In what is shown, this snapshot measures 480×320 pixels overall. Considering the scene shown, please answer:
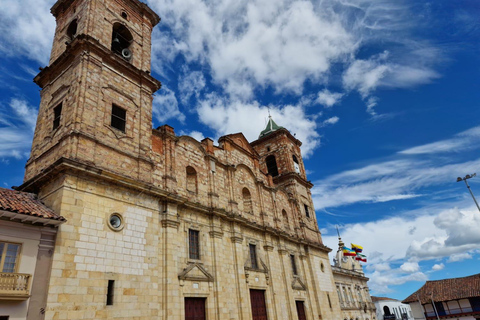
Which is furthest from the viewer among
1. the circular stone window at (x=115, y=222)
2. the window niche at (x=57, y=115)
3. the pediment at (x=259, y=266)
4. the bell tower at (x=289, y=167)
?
the bell tower at (x=289, y=167)

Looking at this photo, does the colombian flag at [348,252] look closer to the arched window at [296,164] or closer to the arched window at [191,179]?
the arched window at [296,164]

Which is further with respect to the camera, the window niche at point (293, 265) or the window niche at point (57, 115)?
the window niche at point (293, 265)

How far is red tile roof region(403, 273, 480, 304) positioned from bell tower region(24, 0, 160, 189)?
39.9 metres

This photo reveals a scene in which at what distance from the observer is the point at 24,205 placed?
10.7 meters

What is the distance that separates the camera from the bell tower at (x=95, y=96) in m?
13.2

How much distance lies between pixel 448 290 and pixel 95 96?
44210mm

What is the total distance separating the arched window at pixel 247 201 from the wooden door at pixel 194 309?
815cm

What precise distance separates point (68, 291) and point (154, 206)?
5.07m

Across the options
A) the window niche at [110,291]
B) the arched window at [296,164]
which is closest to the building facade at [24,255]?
the window niche at [110,291]

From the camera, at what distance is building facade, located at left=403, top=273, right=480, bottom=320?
121ft

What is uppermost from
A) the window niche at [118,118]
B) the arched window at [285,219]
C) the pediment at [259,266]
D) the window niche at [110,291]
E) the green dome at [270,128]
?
the green dome at [270,128]

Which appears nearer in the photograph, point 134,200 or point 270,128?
point 134,200

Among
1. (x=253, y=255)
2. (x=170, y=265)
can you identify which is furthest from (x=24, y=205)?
(x=253, y=255)

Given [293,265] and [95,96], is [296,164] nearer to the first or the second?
[293,265]
